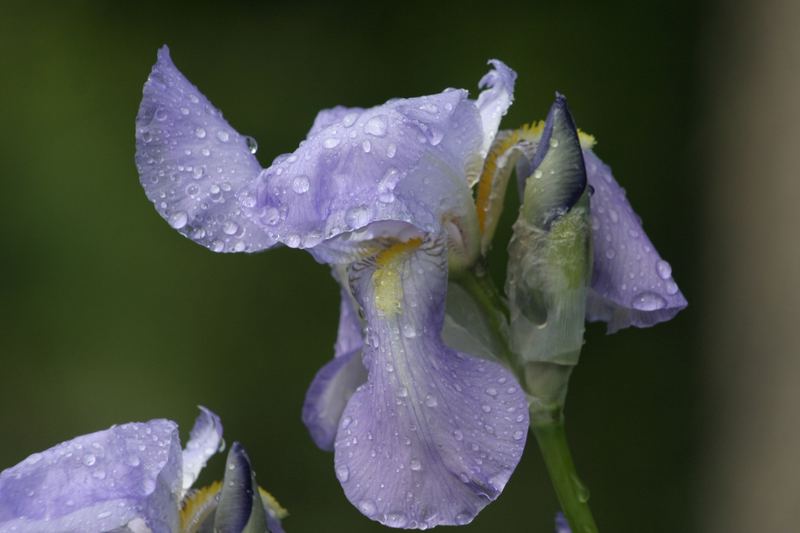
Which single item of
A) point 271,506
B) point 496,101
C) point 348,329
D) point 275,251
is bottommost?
point 275,251

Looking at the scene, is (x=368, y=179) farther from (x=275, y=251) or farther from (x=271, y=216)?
(x=275, y=251)

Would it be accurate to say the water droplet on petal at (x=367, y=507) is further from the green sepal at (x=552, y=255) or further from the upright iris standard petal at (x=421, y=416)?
the green sepal at (x=552, y=255)

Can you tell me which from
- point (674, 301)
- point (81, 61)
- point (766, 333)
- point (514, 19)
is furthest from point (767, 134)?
point (674, 301)

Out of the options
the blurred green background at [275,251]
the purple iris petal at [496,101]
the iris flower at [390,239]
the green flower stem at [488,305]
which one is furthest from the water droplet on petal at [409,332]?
the blurred green background at [275,251]

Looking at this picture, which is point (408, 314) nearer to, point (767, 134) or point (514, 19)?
point (514, 19)

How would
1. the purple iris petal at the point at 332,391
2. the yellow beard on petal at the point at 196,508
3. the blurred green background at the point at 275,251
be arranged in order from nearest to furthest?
the yellow beard on petal at the point at 196,508, the purple iris petal at the point at 332,391, the blurred green background at the point at 275,251

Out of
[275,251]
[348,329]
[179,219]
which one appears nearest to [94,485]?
[179,219]
